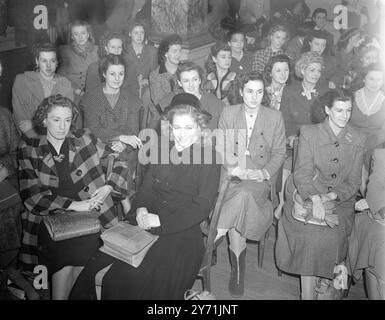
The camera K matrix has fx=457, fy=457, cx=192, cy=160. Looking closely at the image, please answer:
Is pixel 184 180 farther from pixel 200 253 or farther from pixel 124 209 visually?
pixel 124 209

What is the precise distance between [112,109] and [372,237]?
103 inches

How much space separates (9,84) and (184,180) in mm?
5931

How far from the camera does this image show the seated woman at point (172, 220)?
2.85m

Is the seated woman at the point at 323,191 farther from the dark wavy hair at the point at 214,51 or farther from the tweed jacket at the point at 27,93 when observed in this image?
the tweed jacket at the point at 27,93

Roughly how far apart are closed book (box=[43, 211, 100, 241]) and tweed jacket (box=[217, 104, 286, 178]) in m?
1.34

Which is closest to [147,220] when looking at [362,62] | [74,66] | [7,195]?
[7,195]

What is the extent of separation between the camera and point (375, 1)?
26.2ft

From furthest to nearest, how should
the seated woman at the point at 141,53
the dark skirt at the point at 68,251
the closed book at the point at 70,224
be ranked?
the seated woman at the point at 141,53 → the dark skirt at the point at 68,251 → the closed book at the point at 70,224

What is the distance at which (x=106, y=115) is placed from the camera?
448cm

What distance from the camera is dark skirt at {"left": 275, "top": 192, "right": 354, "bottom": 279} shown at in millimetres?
3412

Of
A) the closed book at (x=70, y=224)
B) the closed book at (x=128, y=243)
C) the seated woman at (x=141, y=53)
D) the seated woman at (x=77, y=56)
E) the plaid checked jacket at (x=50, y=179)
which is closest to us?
the closed book at (x=128, y=243)

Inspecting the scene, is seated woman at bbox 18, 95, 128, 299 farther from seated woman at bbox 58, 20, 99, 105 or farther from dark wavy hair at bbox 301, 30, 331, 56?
dark wavy hair at bbox 301, 30, 331, 56

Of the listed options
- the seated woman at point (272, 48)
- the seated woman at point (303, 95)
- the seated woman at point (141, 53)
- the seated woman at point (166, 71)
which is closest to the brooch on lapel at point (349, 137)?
the seated woman at point (303, 95)

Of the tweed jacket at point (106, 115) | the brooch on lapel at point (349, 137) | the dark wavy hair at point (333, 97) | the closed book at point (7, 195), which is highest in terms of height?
the dark wavy hair at point (333, 97)
